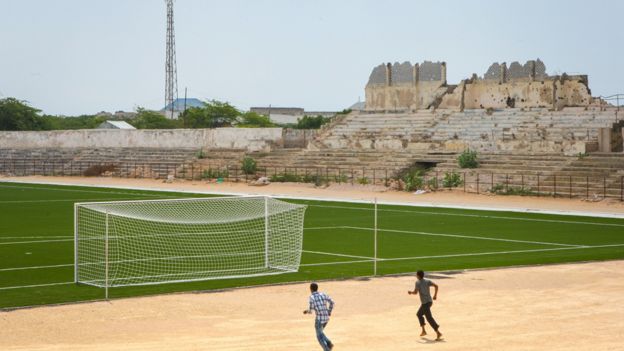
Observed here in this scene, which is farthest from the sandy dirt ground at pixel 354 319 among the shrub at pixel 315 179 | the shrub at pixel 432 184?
the shrub at pixel 315 179

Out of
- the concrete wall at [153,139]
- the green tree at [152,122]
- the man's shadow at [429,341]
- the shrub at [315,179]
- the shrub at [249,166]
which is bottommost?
the man's shadow at [429,341]

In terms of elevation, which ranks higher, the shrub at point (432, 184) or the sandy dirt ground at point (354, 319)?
the shrub at point (432, 184)

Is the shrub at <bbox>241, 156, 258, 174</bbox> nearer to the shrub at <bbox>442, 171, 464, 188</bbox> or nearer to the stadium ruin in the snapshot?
the stadium ruin

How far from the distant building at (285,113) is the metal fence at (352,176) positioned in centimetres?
6602

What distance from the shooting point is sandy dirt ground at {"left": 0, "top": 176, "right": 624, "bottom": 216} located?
48.9m

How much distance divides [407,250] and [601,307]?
10.8 m

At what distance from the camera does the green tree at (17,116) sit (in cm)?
10988

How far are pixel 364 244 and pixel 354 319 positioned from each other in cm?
1347

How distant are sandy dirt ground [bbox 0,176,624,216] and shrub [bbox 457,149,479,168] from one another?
12.0ft

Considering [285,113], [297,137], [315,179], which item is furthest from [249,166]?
[285,113]

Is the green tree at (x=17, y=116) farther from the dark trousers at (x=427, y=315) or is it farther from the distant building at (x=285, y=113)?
the dark trousers at (x=427, y=315)

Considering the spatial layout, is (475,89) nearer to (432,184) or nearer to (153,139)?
(432,184)

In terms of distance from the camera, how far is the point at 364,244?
34312 millimetres

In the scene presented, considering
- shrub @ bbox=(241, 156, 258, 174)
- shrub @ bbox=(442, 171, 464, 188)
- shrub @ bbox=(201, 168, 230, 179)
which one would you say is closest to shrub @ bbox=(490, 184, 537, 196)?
shrub @ bbox=(442, 171, 464, 188)
